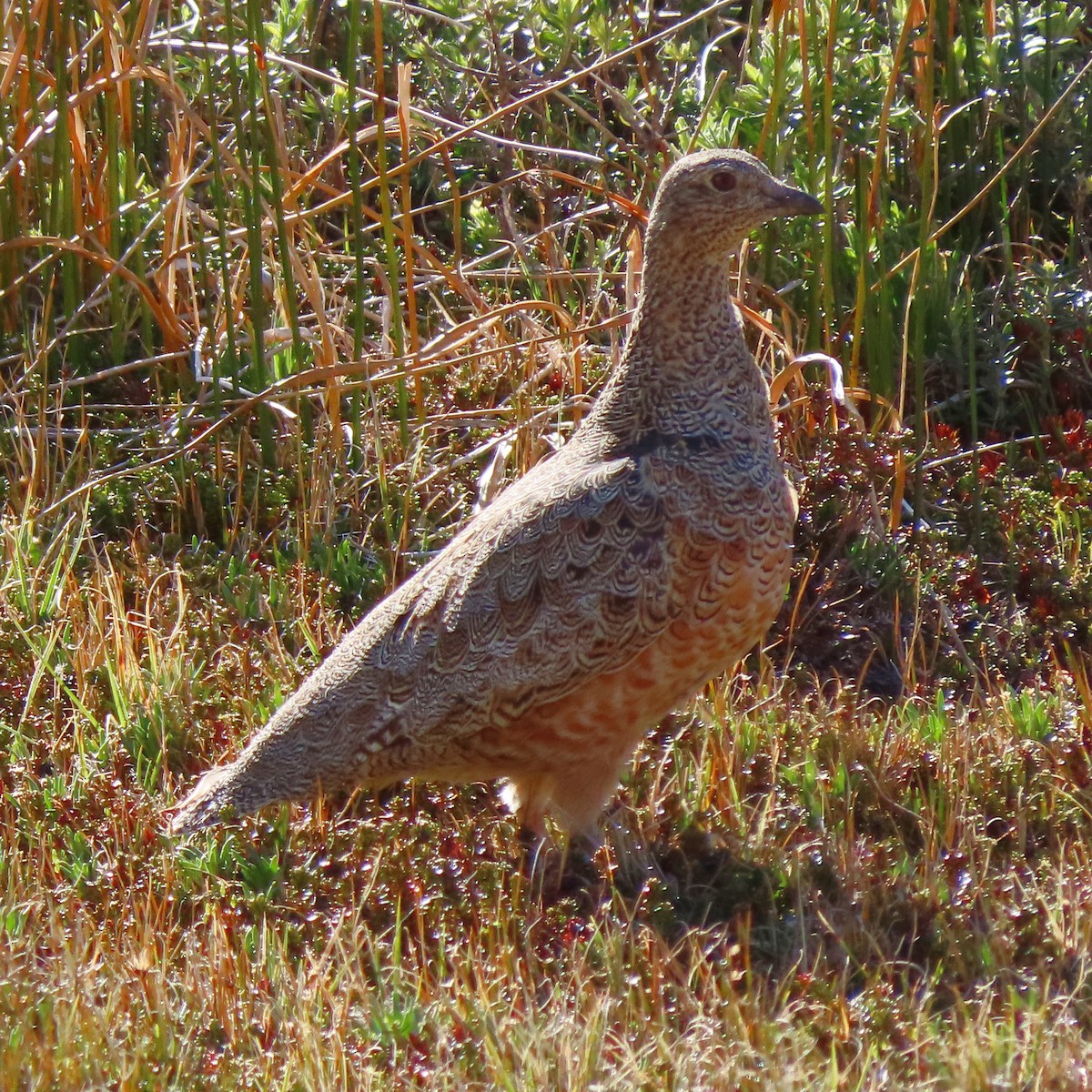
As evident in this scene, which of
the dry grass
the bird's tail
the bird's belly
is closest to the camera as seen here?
the dry grass

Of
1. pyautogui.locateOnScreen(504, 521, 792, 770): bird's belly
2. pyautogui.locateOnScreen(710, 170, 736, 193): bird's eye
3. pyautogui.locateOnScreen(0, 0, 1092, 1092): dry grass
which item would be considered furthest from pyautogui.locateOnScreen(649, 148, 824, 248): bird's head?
pyautogui.locateOnScreen(0, 0, 1092, 1092): dry grass

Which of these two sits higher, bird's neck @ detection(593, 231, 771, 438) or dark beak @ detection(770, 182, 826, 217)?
dark beak @ detection(770, 182, 826, 217)

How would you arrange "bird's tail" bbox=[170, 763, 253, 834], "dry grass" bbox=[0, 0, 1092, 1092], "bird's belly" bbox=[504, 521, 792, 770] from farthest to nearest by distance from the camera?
"bird's tail" bbox=[170, 763, 253, 834]
"bird's belly" bbox=[504, 521, 792, 770]
"dry grass" bbox=[0, 0, 1092, 1092]

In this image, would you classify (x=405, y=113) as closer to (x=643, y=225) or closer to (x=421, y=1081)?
(x=643, y=225)

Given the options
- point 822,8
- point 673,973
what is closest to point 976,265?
point 822,8

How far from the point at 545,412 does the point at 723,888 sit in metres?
2.18

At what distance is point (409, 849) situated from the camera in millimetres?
3900

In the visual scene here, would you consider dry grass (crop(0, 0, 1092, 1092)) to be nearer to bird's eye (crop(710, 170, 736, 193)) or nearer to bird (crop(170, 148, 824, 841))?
bird (crop(170, 148, 824, 841))

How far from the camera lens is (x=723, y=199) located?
401cm

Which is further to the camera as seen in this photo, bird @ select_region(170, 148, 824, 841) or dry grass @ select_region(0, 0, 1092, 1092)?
bird @ select_region(170, 148, 824, 841)

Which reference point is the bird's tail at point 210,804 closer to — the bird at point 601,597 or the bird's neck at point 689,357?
the bird at point 601,597

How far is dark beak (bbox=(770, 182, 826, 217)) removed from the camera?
4031 mm

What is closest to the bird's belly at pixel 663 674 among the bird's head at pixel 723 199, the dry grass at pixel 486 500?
the dry grass at pixel 486 500

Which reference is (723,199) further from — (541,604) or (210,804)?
(210,804)
